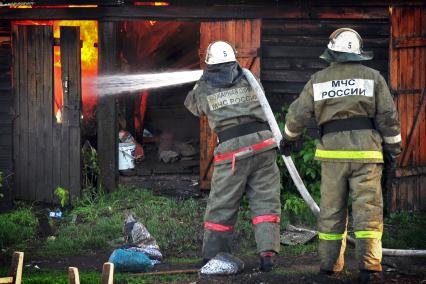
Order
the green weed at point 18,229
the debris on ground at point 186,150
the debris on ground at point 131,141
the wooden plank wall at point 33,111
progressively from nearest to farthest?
the green weed at point 18,229, the wooden plank wall at point 33,111, the debris on ground at point 131,141, the debris on ground at point 186,150

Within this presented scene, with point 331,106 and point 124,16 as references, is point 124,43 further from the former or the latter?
point 331,106

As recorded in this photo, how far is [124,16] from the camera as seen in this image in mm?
11617

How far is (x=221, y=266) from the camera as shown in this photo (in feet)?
25.7

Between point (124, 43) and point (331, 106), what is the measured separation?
8.05 meters

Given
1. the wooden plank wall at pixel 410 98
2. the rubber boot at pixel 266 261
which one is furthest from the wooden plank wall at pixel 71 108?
the wooden plank wall at pixel 410 98

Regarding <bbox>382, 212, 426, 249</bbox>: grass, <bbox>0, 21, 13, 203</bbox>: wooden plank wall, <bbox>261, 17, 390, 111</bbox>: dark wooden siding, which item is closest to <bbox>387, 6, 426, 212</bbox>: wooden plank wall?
<bbox>382, 212, 426, 249</bbox>: grass

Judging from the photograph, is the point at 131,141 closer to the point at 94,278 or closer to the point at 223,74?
the point at 223,74

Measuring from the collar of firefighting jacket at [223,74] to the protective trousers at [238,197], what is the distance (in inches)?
32.4

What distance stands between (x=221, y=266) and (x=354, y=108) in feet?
6.85

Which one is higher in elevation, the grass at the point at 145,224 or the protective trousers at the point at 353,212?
the protective trousers at the point at 353,212

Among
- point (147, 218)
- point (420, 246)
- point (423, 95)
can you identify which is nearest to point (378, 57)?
point (423, 95)

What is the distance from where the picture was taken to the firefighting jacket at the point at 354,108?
24.2 feet

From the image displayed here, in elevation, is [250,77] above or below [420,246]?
above

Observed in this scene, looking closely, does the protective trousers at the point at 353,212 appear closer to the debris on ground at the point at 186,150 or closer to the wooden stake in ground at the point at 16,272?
the wooden stake in ground at the point at 16,272
